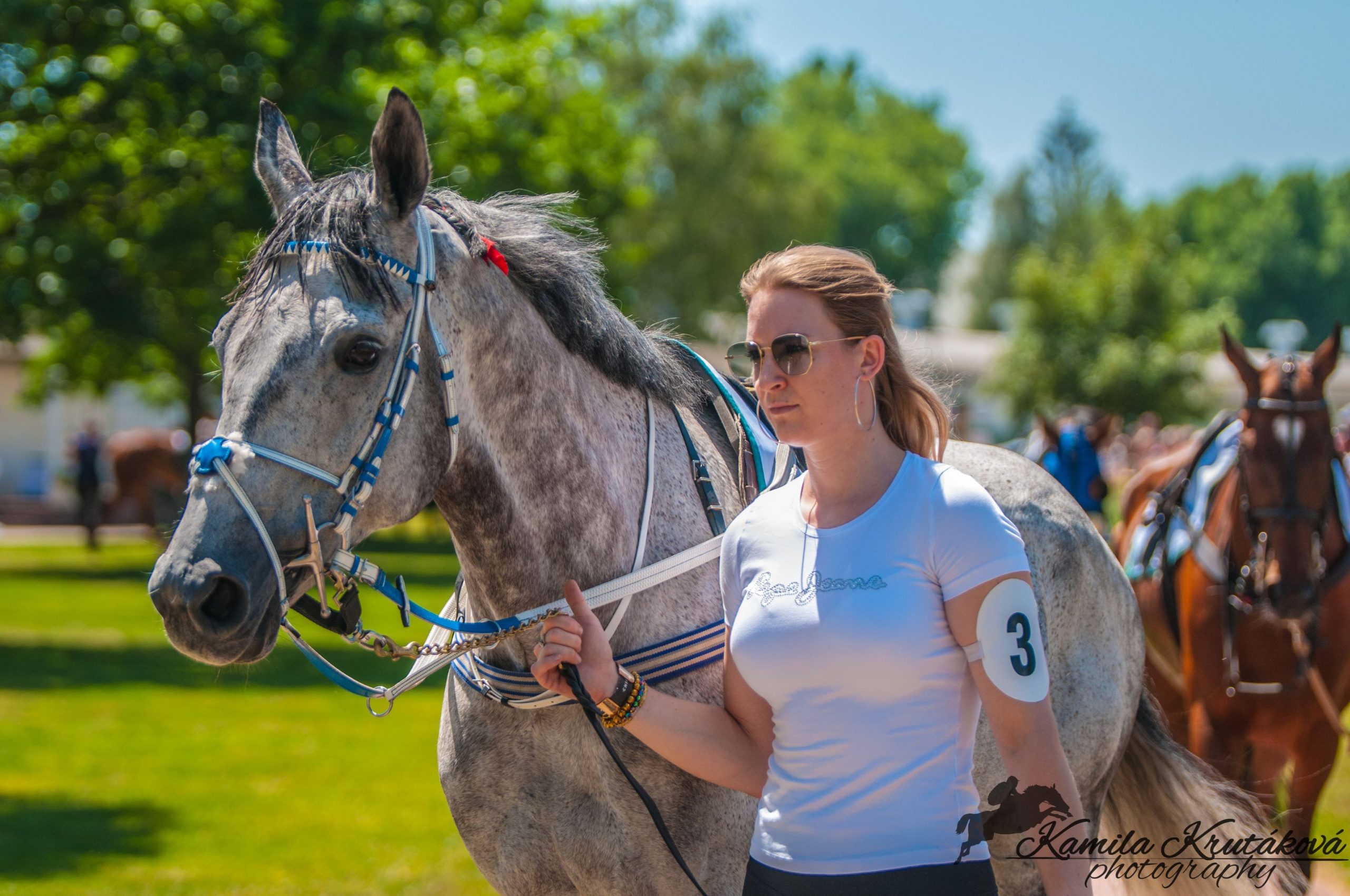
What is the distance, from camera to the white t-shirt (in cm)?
203

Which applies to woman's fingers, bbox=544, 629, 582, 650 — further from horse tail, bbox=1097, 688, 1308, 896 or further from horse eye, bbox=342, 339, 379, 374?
horse tail, bbox=1097, 688, 1308, 896

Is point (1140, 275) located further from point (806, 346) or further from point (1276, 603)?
point (806, 346)

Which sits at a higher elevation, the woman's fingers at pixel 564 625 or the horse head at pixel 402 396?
the horse head at pixel 402 396

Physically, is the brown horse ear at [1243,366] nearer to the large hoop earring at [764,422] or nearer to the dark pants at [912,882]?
the large hoop earring at [764,422]

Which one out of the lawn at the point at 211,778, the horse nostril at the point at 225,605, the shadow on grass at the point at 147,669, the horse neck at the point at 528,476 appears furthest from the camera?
the shadow on grass at the point at 147,669

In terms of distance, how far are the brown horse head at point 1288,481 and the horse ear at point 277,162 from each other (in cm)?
428

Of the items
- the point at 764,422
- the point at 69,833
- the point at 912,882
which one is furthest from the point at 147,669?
the point at 912,882

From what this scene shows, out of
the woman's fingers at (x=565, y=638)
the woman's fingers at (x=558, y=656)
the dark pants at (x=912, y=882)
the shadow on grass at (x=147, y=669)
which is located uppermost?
the woman's fingers at (x=565, y=638)

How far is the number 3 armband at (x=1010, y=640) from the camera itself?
1.98 meters

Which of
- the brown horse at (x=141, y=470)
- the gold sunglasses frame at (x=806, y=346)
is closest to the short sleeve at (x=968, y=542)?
the gold sunglasses frame at (x=806, y=346)

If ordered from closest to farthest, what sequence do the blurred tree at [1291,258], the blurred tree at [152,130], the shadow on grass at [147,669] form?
the shadow on grass at [147,669] < the blurred tree at [152,130] < the blurred tree at [1291,258]

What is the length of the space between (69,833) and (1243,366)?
6.67m

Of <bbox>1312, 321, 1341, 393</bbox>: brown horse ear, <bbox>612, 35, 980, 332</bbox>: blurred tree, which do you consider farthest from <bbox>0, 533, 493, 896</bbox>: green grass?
<bbox>612, 35, 980, 332</bbox>: blurred tree

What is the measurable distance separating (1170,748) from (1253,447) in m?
2.07
